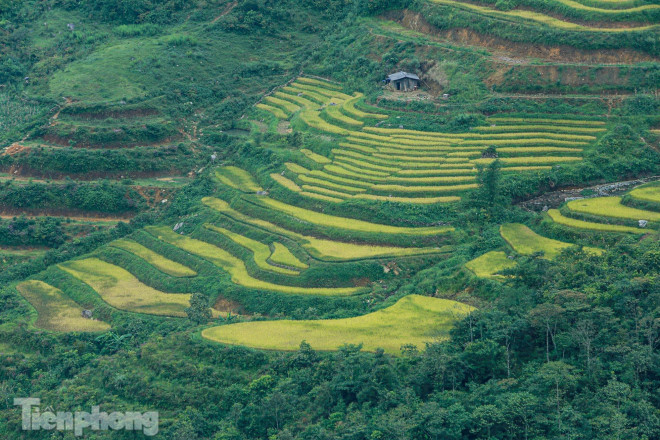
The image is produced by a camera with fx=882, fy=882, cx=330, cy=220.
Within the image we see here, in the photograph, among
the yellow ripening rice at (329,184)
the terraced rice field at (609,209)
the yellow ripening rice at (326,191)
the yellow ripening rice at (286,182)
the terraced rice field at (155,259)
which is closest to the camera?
the terraced rice field at (609,209)

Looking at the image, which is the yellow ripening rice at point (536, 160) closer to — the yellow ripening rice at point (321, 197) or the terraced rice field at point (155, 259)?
the yellow ripening rice at point (321, 197)

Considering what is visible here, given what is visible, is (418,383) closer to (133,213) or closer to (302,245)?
(302,245)

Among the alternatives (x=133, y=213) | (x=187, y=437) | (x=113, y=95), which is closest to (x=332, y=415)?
(x=187, y=437)

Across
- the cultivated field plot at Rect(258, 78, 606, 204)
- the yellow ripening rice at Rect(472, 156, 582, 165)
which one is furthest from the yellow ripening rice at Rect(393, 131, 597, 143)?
the yellow ripening rice at Rect(472, 156, 582, 165)

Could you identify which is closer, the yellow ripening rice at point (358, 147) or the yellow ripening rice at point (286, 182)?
the yellow ripening rice at point (286, 182)

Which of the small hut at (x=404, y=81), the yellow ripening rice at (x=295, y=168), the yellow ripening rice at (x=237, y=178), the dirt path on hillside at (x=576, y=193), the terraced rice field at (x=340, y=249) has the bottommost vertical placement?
the terraced rice field at (x=340, y=249)

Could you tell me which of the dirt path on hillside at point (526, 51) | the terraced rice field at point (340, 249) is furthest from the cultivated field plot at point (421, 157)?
the dirt path on hillside at point (526, 51)
